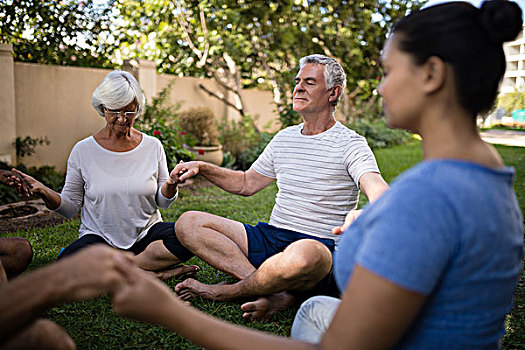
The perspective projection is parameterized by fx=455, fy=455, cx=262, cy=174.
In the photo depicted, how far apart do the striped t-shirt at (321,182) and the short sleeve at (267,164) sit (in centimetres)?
19

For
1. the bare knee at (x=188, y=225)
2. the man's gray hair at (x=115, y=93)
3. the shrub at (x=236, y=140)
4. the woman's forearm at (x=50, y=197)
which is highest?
the man's gray hair at (x=115, y=93)

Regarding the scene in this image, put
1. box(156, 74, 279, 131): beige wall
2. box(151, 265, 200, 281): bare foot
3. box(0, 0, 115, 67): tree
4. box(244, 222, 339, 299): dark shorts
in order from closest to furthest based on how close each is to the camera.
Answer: box(244, 222, 339, 299): dark shorts → box(151, 265, 200, 281): bare foot → box(0, 0, 115, 67): tree → box(156, 74, 279, 131): beige wall

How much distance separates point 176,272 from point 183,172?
2.58ft

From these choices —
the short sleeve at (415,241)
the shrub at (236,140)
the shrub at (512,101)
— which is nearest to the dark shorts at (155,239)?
the short sleeve at (415,241)

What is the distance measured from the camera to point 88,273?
896 mm

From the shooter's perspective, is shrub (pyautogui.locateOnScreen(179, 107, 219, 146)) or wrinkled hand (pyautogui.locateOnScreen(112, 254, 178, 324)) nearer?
wrinkled hand (pyautogui.locateOnScreen(112, 254, 178, 324))

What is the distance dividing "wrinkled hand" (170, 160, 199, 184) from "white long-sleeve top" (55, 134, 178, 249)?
0.90 ft

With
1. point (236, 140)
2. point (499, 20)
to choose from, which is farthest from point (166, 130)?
point (499, 20)

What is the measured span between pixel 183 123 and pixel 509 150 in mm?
9182

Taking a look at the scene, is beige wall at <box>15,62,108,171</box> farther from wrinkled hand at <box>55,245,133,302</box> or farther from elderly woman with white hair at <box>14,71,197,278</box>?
wrinkled hand at <box>55,245,133,302</box>

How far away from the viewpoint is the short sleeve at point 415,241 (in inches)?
35.5

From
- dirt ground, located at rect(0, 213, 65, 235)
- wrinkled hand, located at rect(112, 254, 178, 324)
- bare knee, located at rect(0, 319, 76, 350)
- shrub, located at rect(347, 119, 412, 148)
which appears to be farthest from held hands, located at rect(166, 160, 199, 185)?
shrub, located at rect(347, 119, 412, 148)

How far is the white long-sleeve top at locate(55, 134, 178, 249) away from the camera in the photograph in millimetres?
2949

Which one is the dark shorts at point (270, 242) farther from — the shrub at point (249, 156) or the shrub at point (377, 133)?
the shrub at point (377, 133)
